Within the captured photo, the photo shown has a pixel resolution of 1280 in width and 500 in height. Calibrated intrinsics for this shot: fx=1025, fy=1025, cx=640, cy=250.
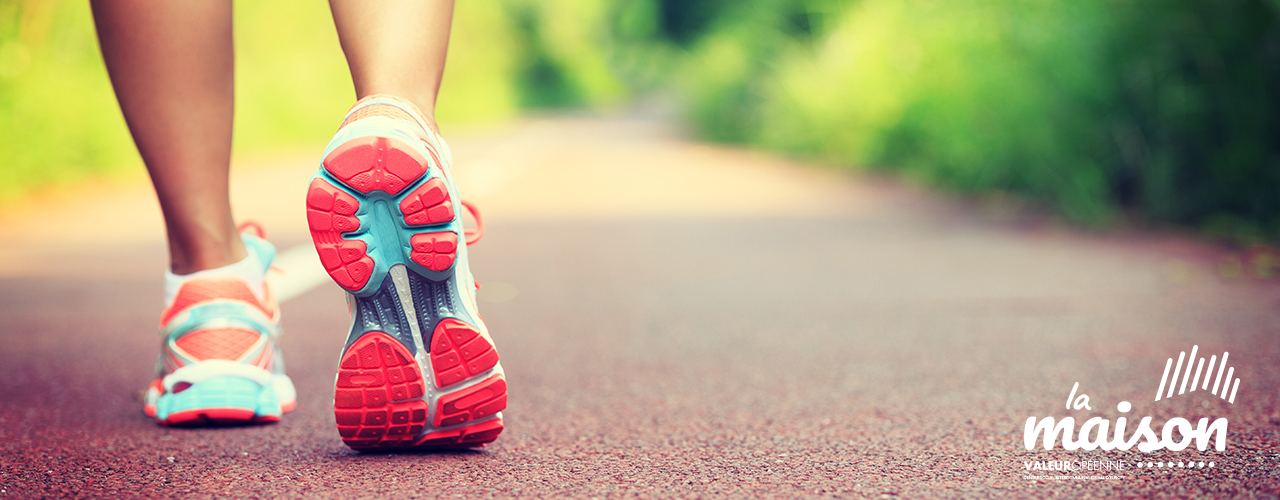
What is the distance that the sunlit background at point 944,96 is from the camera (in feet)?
15.3

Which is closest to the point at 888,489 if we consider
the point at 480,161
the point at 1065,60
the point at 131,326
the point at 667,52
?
the point at 131,326

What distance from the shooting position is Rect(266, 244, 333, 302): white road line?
3645 mm

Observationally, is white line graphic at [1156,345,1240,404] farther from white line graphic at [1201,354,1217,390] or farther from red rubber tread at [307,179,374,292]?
red rubber tread at [307,179,374,292]

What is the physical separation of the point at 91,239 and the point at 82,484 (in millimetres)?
4377

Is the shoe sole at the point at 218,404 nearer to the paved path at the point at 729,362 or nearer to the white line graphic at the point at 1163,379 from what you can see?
the paved path at the point at 729,362

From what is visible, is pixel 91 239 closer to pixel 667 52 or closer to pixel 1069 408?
pixel 1069 408

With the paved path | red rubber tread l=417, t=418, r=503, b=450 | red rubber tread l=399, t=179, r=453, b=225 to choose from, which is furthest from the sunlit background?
red rubber tread l=399, t=179, r=453, b=225

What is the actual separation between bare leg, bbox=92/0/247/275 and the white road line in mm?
1396

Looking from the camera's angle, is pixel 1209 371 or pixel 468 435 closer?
pixel 468 435

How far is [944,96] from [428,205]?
7626 mm

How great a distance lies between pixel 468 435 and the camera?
153 cm

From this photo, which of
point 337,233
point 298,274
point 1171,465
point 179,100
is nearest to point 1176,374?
point 1171,465

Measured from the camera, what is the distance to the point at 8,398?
6.51ft

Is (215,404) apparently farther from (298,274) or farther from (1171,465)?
(298,274)
